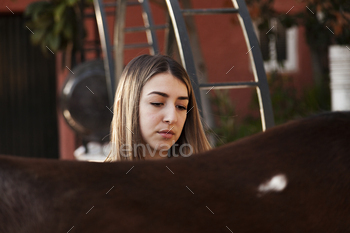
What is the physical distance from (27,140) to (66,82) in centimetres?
152

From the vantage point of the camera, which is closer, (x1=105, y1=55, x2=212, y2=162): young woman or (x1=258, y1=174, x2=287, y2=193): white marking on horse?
(x1=258, y1=174, x2=287, y2=193): white marking on horse

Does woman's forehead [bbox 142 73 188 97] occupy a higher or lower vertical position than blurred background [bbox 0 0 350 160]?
lower

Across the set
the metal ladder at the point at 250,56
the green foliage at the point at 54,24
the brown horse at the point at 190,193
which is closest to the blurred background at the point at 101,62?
the green foliage at the point at 54,24

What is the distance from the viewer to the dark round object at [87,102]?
14.4 feet

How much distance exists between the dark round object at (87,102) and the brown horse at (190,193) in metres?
4.22

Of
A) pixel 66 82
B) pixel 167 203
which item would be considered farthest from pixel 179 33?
pixel 66 82

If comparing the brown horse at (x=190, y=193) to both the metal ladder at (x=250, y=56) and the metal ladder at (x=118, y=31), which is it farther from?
the metal ladder at (x=118, y=31)

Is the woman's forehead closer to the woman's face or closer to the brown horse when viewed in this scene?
the woman's face

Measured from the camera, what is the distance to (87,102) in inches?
175

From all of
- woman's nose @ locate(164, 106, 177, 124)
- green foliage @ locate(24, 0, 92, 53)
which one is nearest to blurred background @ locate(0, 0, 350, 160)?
green foliage @ locate(24, 0, 92, 53)

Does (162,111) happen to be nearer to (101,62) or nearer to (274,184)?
(274,184)

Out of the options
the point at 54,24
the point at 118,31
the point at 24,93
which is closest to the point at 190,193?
the point at 118,31

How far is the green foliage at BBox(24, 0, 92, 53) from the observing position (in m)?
4.55

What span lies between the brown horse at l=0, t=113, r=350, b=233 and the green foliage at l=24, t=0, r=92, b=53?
449cm
